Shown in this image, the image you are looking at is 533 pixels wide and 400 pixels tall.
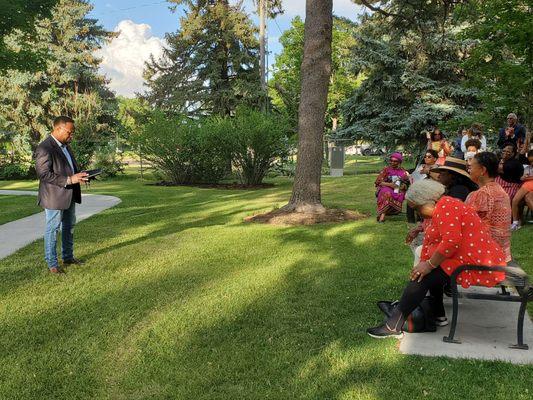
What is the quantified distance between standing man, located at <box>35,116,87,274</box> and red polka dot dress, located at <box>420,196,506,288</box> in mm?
4151

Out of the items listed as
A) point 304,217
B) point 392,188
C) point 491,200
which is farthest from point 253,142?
point 491,200

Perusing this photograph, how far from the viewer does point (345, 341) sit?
3.70m

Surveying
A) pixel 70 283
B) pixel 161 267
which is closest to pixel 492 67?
pixel 161 267

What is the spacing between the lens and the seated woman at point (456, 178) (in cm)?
488

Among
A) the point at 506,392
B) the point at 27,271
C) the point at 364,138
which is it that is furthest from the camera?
the point at 364,138

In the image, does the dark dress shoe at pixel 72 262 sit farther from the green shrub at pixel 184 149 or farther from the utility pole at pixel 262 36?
the utility pole at pixel 262 36

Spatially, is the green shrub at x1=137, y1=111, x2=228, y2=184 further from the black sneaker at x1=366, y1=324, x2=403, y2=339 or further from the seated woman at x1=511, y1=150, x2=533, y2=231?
the black sneaker at x1=366, y1=324, x2=403, y2=339

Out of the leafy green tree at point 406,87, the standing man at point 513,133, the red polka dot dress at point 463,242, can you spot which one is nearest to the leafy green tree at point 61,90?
the leafy green tree at point 406,87

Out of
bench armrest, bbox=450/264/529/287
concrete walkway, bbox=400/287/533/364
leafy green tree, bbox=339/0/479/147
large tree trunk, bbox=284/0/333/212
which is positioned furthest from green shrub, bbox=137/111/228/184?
bench armrest, bbox=450/264/529/287

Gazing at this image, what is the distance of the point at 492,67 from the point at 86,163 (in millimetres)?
21728

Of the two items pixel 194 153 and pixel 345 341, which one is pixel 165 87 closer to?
pixel 194 153

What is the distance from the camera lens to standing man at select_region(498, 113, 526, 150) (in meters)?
9.73

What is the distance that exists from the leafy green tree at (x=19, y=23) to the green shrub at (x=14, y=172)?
31.4ft

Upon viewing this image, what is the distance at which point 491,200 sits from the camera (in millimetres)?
4211
